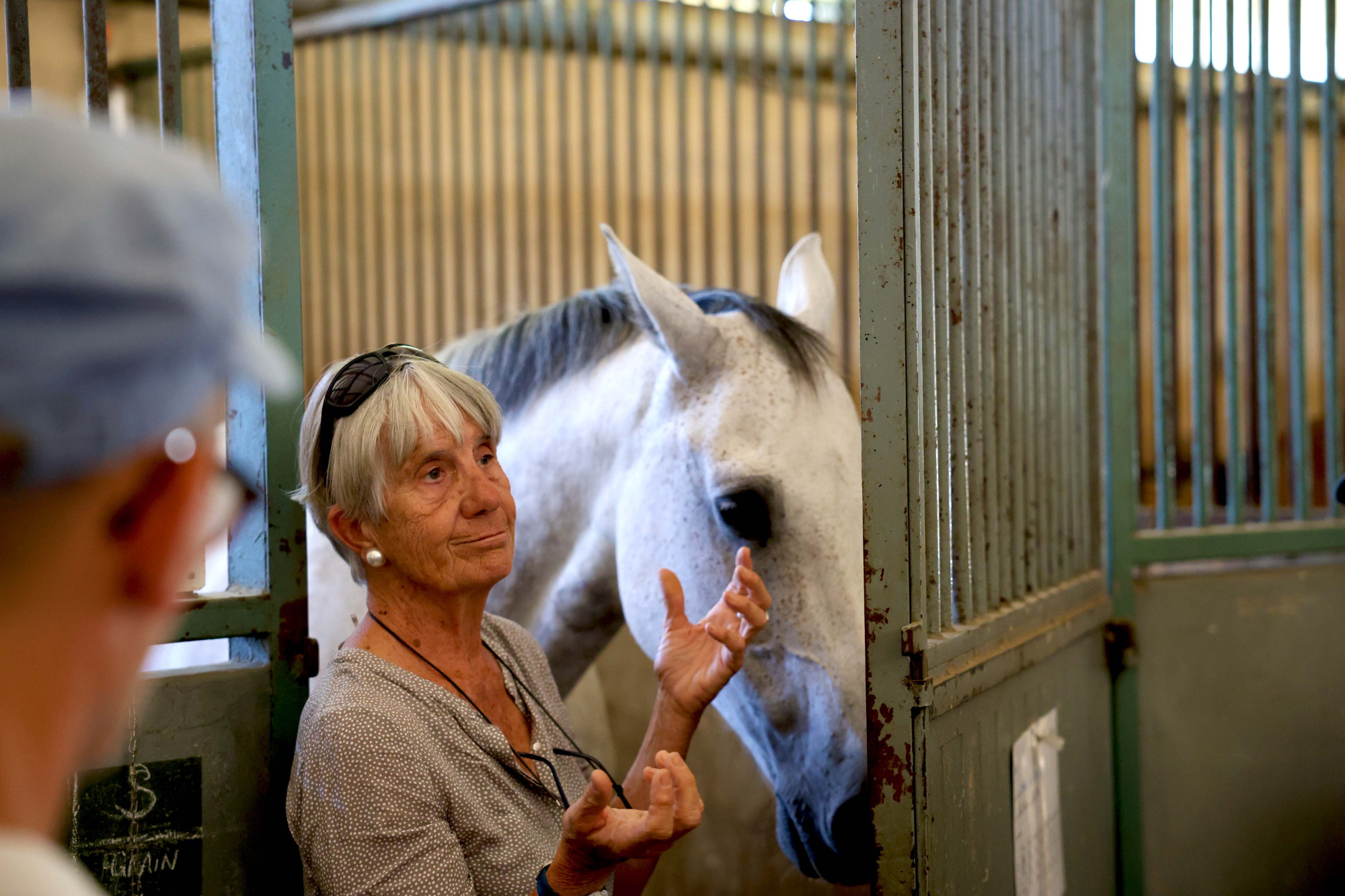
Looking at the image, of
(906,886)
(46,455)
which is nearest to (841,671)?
(906,886)

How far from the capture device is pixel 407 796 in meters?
0.83

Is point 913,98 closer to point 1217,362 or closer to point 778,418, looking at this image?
point 778,418

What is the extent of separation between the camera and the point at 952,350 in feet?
3.46

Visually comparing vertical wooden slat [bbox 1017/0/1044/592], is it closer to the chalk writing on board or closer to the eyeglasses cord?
the chalk writing on board

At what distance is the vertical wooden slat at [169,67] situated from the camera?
103 centimetres

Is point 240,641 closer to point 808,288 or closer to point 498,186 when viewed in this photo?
point 808,288

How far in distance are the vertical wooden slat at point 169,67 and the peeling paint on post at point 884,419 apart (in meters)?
0.73

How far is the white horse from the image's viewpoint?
1190 millimetres

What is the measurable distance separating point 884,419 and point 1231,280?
140 centimetres

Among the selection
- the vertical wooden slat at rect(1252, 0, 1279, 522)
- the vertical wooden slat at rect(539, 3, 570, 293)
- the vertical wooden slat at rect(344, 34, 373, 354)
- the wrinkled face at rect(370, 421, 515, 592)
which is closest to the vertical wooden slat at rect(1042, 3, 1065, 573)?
the vertical wooden slat at rect(1252, 0, 1279, 522)

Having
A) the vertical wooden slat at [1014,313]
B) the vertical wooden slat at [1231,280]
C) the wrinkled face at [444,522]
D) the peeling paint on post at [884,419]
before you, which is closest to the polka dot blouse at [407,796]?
the wrinkled face at [444,522]

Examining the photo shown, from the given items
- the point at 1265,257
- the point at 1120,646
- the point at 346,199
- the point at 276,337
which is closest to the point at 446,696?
the point at 276,337

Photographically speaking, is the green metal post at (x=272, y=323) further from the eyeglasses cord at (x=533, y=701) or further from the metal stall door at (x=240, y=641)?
the eyeglasses cord at (x=533, y=701)

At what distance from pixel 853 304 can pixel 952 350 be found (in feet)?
7.43
